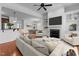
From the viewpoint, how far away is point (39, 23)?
3.24 metres

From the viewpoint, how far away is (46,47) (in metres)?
2.90

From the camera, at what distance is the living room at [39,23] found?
3150 mm

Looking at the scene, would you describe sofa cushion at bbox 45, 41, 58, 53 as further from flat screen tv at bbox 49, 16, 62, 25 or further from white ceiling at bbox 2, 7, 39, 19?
white ceiling at bbox 2, 7, 39, 19

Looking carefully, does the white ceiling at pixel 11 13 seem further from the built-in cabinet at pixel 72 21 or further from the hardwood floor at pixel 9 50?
the built-in cabinet at pixel 72 21

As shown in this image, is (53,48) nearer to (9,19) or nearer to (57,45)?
(57,45)

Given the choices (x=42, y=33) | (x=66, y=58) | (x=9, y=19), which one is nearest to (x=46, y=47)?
(x=42, y=33)

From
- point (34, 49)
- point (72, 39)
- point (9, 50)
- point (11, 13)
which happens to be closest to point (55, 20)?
point (72, 39)

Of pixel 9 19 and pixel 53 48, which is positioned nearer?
pixel 53 48

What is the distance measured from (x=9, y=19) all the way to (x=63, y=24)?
130 cm

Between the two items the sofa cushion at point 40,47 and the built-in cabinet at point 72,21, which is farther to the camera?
the built-in cabinet at point 72,21

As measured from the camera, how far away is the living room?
10.3 ft

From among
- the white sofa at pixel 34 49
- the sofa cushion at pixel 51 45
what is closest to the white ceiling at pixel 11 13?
the white sofa at pixel 34 49

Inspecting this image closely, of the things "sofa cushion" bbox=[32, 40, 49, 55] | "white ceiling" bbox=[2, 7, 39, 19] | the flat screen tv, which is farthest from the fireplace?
"white ceiling" bbox=[2, 7, 39, 19]

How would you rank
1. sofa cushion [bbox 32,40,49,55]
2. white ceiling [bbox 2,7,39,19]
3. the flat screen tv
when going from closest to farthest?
sofa cushion [bbox 32,40,49,55] < white ceiling [bbox 2,7,39,19] < the flat screen tv
